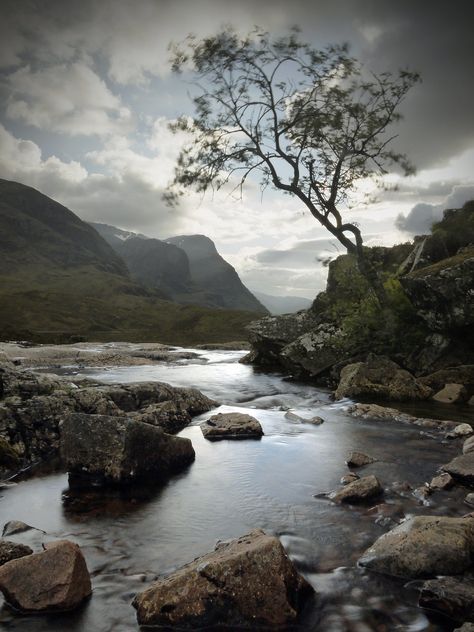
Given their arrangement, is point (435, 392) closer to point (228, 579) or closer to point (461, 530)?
point (461, 530)

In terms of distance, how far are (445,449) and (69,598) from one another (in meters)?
10.5

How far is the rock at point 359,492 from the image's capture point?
28.3 ft

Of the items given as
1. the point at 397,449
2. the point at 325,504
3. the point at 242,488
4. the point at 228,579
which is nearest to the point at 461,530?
the point at 325,504

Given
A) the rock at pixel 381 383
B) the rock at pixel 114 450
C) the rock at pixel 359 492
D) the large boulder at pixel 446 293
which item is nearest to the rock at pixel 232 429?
the rock at pixel 114 450

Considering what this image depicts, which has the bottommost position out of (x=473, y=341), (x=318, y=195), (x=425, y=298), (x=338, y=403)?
(x=338, y=403)

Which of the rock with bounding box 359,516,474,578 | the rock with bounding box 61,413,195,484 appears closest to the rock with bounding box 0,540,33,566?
the rock with bounding box 61,413,195,484

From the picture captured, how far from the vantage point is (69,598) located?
5391 millimetres

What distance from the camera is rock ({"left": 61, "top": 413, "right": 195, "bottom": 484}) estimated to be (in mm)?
9883

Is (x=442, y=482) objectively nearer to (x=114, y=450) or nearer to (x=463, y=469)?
(x=463, y=469)

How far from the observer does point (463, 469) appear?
9398 mm

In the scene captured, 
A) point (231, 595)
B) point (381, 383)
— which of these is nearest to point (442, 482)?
point (231, 595)

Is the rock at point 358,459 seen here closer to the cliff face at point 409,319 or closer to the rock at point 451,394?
the rock at point 451,394

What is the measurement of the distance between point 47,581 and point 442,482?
7698 mm

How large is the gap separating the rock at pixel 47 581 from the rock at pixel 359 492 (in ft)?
16.6
